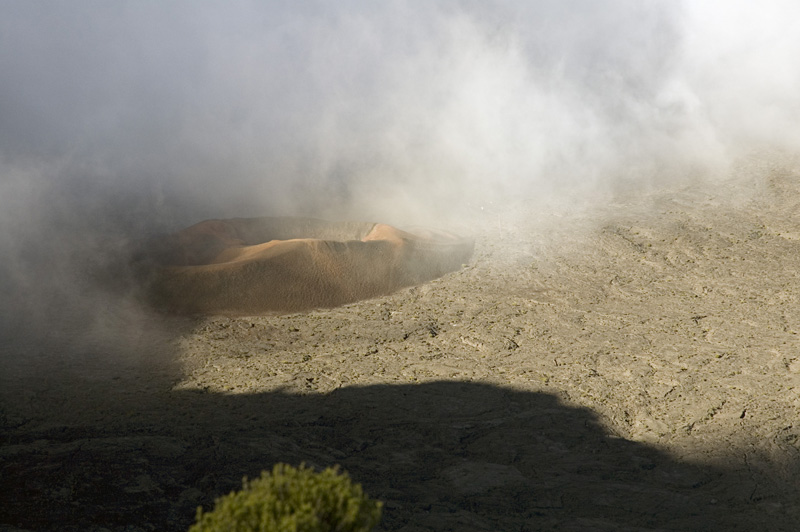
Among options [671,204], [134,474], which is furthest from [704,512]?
[671,204]

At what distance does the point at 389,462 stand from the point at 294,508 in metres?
2.83

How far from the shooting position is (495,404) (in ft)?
19.8

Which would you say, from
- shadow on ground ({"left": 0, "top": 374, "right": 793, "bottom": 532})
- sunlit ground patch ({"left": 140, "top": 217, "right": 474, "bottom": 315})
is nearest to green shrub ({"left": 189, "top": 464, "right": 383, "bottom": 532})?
shadow on ground ({"left": 0, "top": 374, "right": 793, "bottom": 532})

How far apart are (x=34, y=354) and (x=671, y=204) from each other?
25.8 feet

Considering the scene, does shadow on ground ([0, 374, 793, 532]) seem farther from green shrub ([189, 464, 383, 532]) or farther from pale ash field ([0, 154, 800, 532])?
green shrub ([189, 464, 383, 532])

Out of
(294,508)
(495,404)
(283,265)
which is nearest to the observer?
(294,508)

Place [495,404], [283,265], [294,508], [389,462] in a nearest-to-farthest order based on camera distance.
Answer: [294,508] → [389,462] → [495,404] → [283,265]

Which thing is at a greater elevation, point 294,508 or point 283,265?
point 283,265

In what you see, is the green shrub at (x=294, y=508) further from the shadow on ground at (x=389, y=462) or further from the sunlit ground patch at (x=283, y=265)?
the sunlit ground patch at (x=283, y=265)

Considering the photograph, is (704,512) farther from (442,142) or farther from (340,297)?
(442,142)

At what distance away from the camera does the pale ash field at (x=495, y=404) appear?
15.2 ft

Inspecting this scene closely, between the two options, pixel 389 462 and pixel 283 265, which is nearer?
pixel 389 462

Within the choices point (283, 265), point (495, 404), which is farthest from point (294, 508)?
point (283, 265)

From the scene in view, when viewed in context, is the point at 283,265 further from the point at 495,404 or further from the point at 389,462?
the point at 389,462
